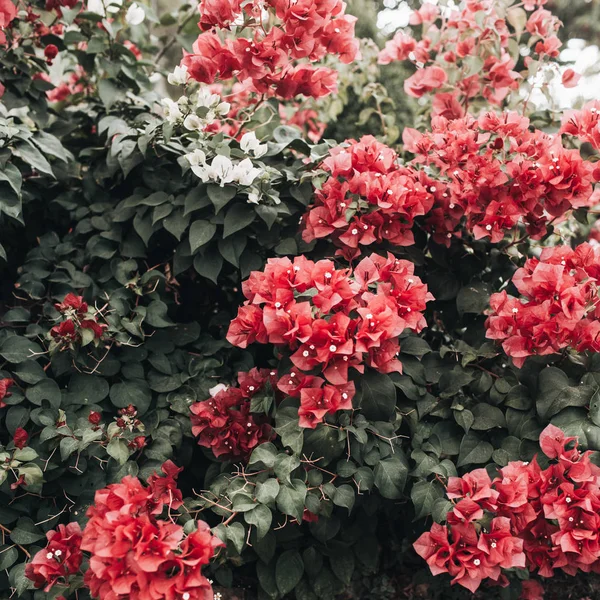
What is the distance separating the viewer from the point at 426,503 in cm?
168

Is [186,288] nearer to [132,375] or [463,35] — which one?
[132,375]

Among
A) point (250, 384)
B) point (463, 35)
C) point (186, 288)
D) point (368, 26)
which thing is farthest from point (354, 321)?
point (368, 26)

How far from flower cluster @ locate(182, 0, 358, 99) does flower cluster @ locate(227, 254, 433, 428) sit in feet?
2.17

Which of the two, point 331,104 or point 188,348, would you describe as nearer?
point 188,348

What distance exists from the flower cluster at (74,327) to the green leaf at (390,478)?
922 millimetres

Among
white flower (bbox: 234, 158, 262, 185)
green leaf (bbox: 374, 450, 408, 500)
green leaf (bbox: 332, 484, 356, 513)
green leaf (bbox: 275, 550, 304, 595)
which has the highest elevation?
white flower (bbox: 234, 158, 262, 185)

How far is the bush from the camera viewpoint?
1561 millimetres

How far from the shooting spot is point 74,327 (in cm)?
187

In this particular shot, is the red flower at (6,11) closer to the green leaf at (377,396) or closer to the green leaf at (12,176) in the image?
the green leaf at (12,176)

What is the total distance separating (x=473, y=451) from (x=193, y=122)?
129 cm

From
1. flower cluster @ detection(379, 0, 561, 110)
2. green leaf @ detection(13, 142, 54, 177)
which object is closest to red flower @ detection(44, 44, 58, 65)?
green leaf @ detection(13, 142, 54, 177)

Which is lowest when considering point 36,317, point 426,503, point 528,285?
point 36,317

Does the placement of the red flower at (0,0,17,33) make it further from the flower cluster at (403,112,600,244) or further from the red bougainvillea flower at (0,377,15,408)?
the flower cluster at (403,112,600,244)

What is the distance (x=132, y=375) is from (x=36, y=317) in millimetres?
491
